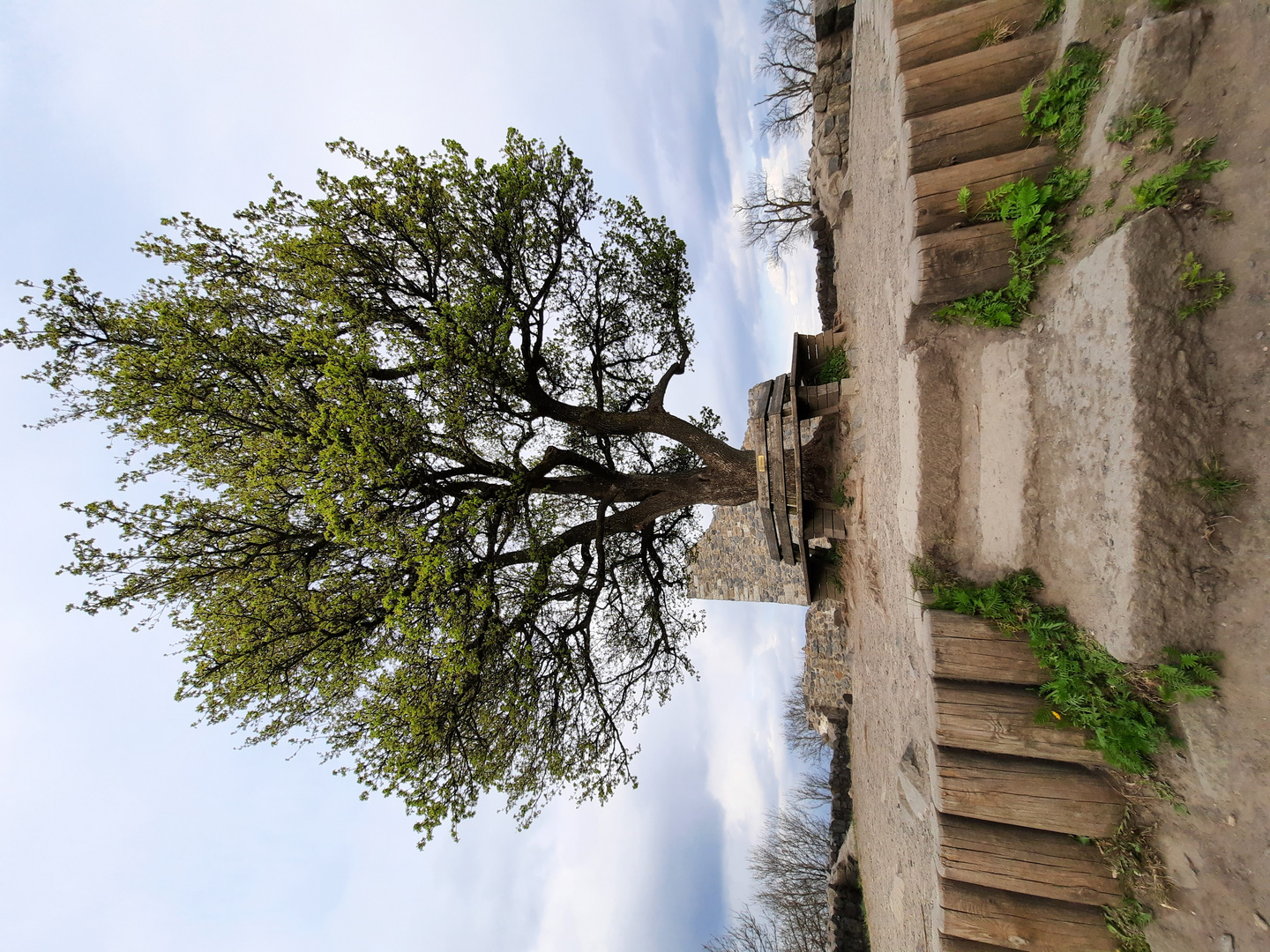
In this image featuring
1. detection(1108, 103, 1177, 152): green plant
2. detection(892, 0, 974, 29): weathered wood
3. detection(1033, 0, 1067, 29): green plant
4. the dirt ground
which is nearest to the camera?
the dirt ground

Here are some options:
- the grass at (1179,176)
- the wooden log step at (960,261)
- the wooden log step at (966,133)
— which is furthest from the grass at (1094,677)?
the wooden log step at (966,133)

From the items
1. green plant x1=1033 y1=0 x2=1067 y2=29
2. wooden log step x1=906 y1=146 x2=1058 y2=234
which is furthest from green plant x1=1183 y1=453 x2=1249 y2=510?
green plant x1=1033 y1=0 x2=1067 y2=29

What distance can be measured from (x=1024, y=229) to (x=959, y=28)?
1786mm

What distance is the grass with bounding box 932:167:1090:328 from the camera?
11.1 ft

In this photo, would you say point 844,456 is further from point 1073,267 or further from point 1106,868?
point 1106,868

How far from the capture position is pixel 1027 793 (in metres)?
3.57

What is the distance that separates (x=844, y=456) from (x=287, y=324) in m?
6.66

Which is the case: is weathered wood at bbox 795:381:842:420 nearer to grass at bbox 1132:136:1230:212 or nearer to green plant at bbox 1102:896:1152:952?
grass at bbox 1132:136:1230:212

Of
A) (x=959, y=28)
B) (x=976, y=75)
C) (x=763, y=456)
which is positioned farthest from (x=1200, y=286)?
(x=763, y=456)

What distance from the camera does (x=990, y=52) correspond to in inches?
148

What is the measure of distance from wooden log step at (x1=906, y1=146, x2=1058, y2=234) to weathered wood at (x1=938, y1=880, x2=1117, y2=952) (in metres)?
4.79

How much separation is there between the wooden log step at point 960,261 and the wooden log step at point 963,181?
0.36 ft

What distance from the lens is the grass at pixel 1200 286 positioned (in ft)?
8.68

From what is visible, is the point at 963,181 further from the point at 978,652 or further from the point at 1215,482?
the point at 978,652
